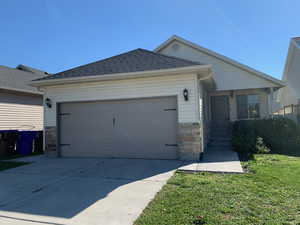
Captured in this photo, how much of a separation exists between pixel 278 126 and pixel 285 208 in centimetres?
643

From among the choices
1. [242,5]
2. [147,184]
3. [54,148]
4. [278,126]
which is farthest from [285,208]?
[242,5]

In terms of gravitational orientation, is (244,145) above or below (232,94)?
below

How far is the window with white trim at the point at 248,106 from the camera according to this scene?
1136 centimetres

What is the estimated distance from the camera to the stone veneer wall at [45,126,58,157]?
7332mm

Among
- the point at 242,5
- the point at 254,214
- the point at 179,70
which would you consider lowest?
the point at 254,214

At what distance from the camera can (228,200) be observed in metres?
3.09

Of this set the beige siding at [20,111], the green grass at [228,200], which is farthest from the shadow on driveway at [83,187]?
the beige siding at [20,111]

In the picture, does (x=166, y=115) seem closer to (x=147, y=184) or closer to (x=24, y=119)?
(x=147, y=184)

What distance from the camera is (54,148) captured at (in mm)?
7332

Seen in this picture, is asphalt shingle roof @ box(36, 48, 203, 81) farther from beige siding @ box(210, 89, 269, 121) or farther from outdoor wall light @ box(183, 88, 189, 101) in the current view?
beige siding @ box(210, 89, 269, 121)

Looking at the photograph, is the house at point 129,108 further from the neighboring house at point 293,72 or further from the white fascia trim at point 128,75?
the neighboring house at point 293,72

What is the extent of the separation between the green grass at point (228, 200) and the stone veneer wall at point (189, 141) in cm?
150

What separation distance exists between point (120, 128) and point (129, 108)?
0.78 metres

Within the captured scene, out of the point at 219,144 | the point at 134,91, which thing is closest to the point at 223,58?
the point at 219,144
